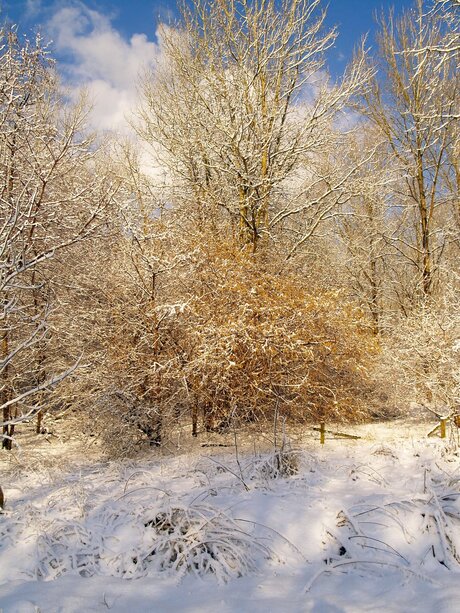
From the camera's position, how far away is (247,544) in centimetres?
315

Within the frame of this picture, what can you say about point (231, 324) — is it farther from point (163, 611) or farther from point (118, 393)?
point (163, 611)

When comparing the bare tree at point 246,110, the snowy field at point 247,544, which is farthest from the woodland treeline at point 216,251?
the snowy field at point 247,544

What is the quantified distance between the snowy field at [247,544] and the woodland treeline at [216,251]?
2.88 meters

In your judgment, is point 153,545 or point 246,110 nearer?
point 153,545

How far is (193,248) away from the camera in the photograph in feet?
29.2

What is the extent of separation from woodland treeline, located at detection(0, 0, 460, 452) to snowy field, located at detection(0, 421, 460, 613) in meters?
2.88

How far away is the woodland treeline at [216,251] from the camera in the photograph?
26.6ft

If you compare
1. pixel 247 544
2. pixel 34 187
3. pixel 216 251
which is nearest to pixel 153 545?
pixel 247 544

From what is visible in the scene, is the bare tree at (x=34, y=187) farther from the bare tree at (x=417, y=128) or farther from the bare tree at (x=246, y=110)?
the bare tree at (x=417, y=128)

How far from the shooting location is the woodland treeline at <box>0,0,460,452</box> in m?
8.10

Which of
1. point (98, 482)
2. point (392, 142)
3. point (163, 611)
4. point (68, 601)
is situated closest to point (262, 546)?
point (163, 611)

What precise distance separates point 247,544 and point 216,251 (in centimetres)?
650

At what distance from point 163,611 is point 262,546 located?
0.98 metres

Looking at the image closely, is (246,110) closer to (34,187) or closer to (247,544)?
(34,187)
